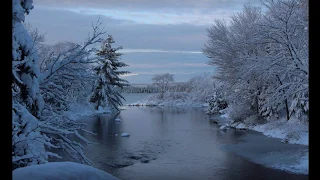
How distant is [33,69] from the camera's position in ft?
20.9

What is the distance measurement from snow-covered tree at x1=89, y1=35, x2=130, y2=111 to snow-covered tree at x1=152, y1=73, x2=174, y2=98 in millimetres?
29453

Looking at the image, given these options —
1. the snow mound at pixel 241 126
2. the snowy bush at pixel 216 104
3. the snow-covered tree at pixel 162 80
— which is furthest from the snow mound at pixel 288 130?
the snow-covered tree at pixel 162 80

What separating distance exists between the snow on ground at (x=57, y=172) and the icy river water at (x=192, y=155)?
7318mm

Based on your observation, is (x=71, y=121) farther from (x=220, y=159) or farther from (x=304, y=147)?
(x=304, y=147)

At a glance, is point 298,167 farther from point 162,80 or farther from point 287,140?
point 162,80

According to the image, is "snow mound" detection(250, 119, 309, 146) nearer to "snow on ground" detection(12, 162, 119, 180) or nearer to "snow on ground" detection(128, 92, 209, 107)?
"snow on ground" detection(12, 162, 119, 180)

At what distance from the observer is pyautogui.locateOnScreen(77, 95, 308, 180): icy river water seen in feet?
39.0

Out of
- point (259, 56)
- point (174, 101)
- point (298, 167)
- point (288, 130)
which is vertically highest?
point (259, 56)

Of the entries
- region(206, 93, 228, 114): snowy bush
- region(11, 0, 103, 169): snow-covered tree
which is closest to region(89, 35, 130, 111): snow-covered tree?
region(206, 93, 228, 114): snowy bush

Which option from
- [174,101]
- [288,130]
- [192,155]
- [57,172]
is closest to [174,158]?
[192,155]

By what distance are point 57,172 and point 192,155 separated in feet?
38.4

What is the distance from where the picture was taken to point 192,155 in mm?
15008

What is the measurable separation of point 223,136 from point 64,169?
58.8 feet

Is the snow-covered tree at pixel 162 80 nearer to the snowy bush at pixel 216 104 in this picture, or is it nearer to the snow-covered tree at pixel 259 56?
the snowy bush at pixel 216 104
